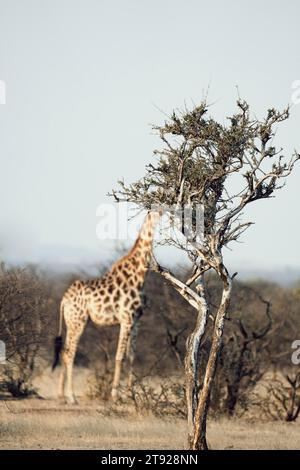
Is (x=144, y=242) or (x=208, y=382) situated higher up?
(x=144, y=242)

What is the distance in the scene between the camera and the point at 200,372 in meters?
16.2

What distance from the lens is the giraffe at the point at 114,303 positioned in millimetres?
18172

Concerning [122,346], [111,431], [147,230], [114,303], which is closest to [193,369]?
[111,431]

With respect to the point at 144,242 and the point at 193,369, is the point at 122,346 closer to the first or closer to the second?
the point at 144,242

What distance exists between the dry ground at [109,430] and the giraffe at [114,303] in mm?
1383

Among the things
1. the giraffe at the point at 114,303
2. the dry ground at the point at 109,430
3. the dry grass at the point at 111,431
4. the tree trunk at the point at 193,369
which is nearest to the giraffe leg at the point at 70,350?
the giraffe at the point at 114,303

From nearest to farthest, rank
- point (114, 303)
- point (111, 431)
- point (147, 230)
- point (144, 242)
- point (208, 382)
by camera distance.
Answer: point (208, 382) → point (111, 431) → point (147, 230) → point (144, 242) → point (114, 303)

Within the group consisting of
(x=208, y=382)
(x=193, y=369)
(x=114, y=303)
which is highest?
(x=114, y=303)

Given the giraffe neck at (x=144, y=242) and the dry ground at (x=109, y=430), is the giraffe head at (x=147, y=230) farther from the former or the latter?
the dry ground at (x=109, y=430)

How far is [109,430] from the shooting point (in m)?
14.5

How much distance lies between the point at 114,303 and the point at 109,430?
4.16 metres

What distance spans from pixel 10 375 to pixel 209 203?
250 inches
